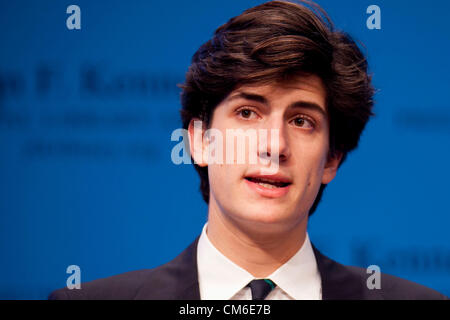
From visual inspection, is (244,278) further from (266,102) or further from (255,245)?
(266,102)

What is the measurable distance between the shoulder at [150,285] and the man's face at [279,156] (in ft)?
0.76

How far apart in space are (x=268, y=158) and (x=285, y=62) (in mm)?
314

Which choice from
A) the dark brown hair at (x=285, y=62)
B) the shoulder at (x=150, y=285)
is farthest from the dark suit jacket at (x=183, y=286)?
the dark brown hair at (x=285, y=62)

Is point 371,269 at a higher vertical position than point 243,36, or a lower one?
lower

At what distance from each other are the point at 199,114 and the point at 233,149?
31 centimetres

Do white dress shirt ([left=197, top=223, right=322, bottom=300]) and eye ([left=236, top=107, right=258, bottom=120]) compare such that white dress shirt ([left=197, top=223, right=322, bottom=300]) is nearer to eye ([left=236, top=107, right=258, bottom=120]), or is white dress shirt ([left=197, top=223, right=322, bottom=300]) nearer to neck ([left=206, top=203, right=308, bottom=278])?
neck ([left=206, top=203, right=308, bottom=278])

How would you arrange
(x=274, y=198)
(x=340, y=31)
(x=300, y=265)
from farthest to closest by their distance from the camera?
(x=340, y=31)
(x=300, y=265)
(x=274, y=198)

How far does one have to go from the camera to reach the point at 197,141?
2.11 m

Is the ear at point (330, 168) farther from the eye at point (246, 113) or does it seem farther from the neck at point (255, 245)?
the eye at point (246, 113)

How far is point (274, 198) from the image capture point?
1853 millimetres

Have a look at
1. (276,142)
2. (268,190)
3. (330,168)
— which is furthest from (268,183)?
(330,168)
